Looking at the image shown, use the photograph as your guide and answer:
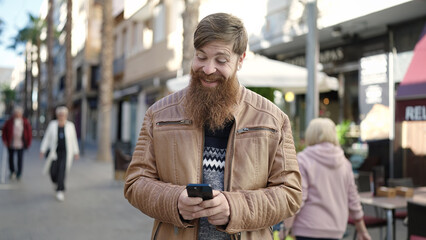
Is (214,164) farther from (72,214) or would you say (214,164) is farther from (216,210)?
(72,214)

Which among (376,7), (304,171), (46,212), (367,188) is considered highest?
(376,7)

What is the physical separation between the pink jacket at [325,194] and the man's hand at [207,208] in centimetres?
224

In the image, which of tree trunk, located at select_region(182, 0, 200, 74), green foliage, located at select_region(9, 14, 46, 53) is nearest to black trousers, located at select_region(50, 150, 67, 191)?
tree trunk, located at select_region(182, 0, 200, 74)

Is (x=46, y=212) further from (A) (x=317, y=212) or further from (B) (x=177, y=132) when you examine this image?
(B) (x=177, y=132)

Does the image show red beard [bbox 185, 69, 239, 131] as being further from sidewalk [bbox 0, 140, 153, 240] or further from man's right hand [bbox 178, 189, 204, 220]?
sidewalk [bbox 0, 140, 153, 240]

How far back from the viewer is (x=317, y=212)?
3904 mm

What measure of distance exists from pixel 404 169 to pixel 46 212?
24.7 feet

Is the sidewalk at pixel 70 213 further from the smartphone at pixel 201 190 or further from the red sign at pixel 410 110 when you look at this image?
the red sign at pixel 410 110

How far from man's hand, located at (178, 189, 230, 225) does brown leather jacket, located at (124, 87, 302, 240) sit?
33 millimetres

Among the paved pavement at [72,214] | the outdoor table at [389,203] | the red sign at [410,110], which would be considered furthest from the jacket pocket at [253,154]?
the red sign at [410,110]

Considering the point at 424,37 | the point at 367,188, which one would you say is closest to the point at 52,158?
the point at 367,188

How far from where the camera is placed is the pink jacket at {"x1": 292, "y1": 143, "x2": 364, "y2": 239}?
3881 millimetres

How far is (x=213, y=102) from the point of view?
1928mm

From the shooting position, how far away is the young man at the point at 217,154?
1.86m
